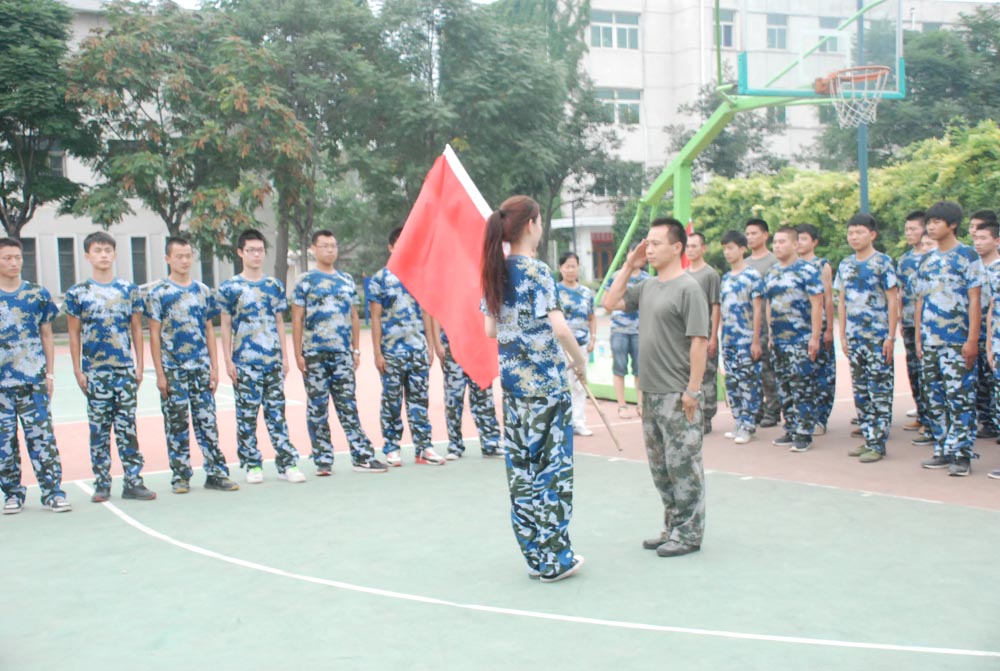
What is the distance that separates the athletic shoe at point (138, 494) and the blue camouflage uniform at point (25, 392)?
43 cm

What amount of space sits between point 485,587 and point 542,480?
23.4 inches

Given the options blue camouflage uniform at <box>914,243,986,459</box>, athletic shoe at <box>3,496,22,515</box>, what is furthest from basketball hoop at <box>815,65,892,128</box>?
athletic shoe at <box>3,496,22,515</box>

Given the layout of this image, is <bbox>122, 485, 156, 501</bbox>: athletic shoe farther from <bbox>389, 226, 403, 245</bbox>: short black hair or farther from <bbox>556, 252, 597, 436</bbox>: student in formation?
<bbox>556, 252, 597, 436</bbox>: student in formation

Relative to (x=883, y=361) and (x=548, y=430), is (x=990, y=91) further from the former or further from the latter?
(x=548, y=430)

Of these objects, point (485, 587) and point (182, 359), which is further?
point (182, 359)

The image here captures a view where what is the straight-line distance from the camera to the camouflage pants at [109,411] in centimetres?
722

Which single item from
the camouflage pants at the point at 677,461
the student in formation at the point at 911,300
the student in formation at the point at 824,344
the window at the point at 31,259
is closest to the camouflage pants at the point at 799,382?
the student in formation at the point at 824,344

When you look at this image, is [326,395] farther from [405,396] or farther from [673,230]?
[673,230]

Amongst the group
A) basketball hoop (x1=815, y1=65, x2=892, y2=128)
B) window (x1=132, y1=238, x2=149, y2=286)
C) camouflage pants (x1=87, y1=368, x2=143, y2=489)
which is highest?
basketball hoop (x1=815, y1=65, x2=892, y2=128)

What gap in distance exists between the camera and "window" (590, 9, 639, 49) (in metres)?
44.8

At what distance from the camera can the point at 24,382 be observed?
7.02 meters

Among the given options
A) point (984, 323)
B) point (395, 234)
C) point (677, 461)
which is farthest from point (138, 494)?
point (984, 323)

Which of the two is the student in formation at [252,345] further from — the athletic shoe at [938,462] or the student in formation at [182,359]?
the athletic shoe at [938,462]

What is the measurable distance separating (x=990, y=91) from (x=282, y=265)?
916 inches
